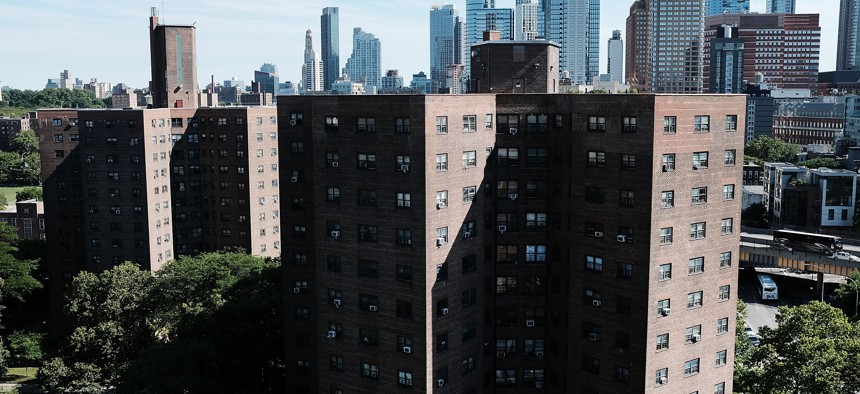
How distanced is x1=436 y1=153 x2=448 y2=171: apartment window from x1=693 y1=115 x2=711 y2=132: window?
21.8 m

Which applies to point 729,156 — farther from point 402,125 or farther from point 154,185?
point 154,185

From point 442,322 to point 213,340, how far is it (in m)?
37.7

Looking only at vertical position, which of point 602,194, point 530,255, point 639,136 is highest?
point 639,136

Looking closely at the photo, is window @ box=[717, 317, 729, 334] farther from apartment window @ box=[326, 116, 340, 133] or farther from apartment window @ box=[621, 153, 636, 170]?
apartment window @ box=[326, 116, 340, 133]

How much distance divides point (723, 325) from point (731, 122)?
18742 millimetres

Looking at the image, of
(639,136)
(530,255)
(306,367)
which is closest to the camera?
(639,136)

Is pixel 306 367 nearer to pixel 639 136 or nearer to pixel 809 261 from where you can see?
pixel 639 136

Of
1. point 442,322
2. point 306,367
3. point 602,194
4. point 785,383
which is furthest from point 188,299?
point 785,383

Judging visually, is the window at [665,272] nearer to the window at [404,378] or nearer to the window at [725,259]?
the window at [725,259]

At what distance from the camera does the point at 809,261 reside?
132500 millimetres

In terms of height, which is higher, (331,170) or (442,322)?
(331,170)

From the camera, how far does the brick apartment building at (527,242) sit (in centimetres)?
6719

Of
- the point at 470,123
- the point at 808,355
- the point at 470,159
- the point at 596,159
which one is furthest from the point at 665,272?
the point at 470,123

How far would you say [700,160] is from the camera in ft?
225
